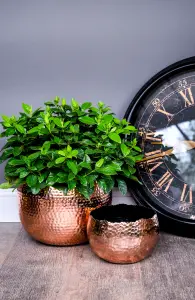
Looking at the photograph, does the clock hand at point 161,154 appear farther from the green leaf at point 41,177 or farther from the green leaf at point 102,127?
the green leaf at point 41,177

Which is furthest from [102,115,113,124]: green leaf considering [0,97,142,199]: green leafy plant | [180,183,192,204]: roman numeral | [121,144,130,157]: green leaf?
[180,183,192,204]: roman numeral

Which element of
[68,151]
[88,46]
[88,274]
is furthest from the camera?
[88,46]

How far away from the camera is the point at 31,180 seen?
71.3 inches

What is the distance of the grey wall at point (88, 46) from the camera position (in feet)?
7.10

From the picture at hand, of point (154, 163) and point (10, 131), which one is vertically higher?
point (10, 131)

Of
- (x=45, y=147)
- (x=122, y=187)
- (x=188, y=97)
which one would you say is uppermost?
(x=188, y=97)

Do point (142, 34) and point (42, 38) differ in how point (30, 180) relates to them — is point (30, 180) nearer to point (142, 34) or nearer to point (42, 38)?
point (42, 38)

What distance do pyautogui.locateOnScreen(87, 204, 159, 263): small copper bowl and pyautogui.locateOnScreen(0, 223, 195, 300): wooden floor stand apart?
0.15ft

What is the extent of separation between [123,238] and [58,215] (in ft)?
1.06

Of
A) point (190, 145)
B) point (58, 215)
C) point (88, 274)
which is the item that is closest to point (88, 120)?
point (58, 215)

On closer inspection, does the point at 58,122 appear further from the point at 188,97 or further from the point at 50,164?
the point at 188,97

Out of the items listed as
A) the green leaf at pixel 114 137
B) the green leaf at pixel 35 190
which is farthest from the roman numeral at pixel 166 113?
the green leaf at pixel 35 190

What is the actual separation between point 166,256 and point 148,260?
0.28 feet

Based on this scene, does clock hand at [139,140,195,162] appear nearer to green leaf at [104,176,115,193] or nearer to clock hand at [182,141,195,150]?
clock hand at [182,141,195,150]
